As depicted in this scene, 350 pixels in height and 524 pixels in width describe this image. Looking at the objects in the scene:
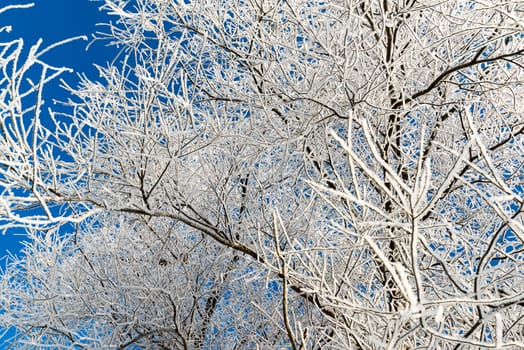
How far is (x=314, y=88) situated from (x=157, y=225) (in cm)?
418

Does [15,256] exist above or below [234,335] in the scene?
above

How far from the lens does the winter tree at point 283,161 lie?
118 inches

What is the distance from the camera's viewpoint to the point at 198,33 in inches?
209

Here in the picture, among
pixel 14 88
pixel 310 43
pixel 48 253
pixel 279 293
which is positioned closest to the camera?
pixel 14 88

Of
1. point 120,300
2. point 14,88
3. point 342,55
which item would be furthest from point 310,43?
point 120,300

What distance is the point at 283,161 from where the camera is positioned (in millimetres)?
3961

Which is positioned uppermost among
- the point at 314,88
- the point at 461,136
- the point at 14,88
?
the point at 14,88

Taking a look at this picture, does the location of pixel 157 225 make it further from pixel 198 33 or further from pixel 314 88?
pixel 314 88

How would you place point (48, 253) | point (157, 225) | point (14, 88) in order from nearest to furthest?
point (14, 88)
point (157, 225)
point (48, 253)

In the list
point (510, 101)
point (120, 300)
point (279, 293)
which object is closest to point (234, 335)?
point (279, 293)

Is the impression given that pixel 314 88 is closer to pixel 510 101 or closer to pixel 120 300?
pixel 510 101

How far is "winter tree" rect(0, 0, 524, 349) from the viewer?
9.85 ft

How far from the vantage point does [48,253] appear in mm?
8125

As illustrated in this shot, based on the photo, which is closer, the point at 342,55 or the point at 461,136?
the point at 342,55
